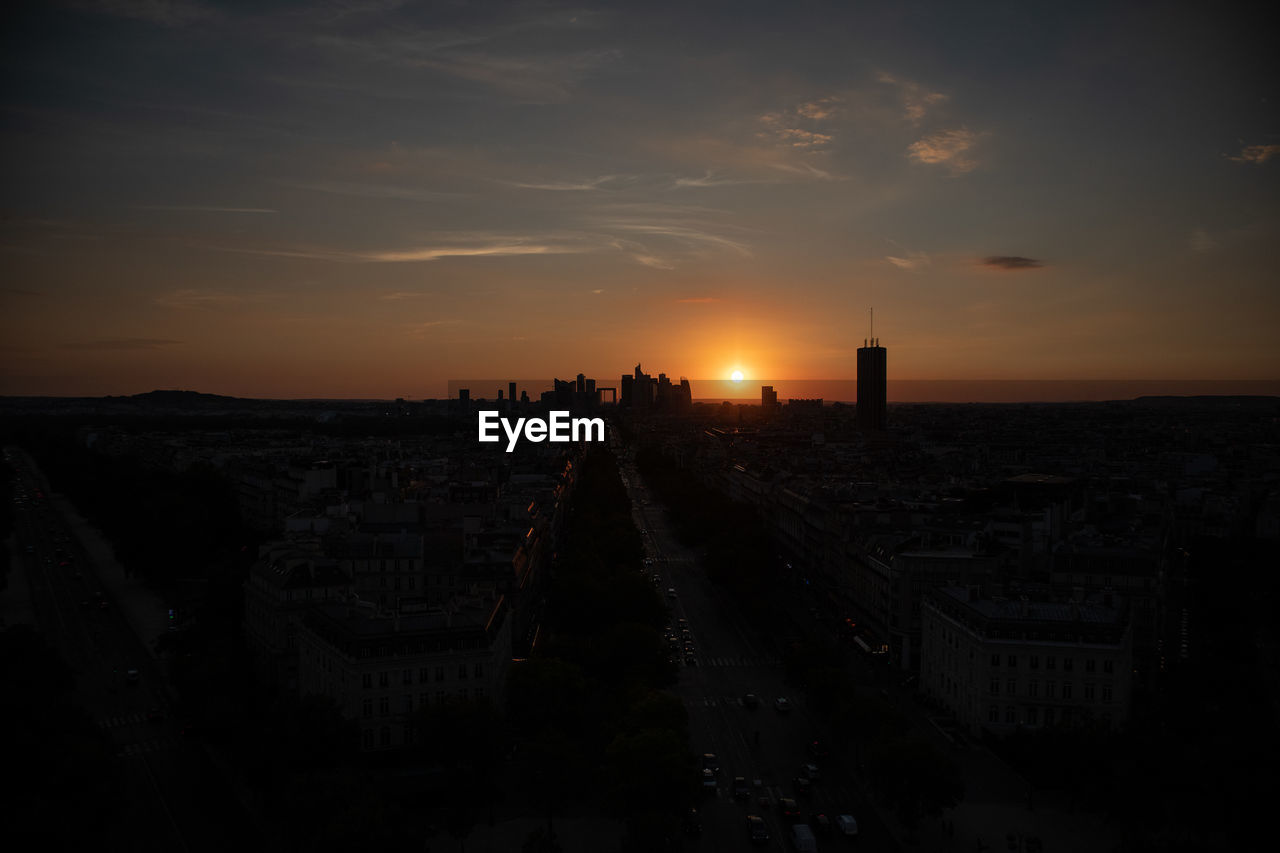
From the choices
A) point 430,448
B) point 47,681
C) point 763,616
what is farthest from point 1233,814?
point 430,448

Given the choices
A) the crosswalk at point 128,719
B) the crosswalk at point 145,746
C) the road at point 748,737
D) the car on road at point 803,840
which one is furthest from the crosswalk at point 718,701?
the crosswalk at point 128,719

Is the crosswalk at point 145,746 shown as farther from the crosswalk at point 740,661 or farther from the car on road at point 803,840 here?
the crosswalk at point 740,661

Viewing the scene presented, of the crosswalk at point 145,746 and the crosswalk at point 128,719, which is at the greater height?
the crosswalk at point 128,719

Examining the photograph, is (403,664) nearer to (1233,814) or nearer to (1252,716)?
(1233,814)

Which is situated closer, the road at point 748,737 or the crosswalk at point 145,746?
the road at point 748,737

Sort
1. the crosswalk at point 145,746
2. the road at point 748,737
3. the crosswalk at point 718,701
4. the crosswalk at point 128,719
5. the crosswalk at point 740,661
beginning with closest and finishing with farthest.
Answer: the road at point 748,737
the crosswalk at point 145,746
the crosswalk at point 128,719
the crosswalk at point 718,701
the crosswalk at point 740,661

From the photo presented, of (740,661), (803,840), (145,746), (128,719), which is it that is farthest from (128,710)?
(803,840)
